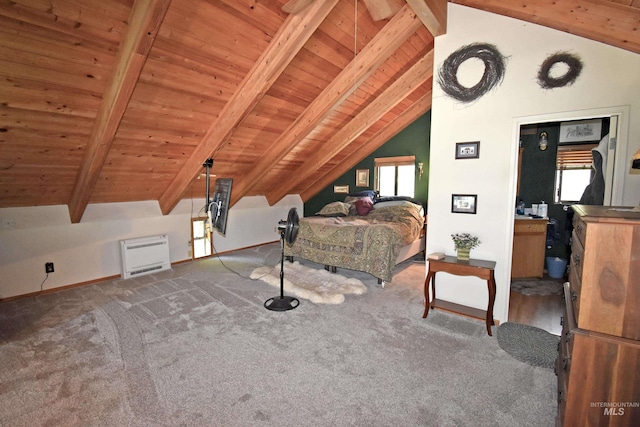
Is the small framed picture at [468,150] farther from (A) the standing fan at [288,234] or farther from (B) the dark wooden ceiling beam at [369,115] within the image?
(A) the standing fan at [288,234]

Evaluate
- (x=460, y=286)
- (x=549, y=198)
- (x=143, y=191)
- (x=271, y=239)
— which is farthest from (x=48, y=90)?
(x=549, y=198)

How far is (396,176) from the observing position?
6129 millimetres

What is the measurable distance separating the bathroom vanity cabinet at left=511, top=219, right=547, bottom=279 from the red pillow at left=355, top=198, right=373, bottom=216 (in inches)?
90.2

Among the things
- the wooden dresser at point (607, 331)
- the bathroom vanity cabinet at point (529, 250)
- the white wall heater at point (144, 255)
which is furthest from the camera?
the white wall heater at point (144, 255)

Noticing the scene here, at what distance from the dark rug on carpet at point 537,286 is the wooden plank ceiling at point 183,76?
2699 mm

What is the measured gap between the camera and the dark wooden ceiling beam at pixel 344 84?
3.02 m

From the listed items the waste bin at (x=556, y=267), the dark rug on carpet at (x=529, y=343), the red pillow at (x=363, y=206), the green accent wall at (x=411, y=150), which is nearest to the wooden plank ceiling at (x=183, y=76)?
the green accent wall at (x=411, y=150)

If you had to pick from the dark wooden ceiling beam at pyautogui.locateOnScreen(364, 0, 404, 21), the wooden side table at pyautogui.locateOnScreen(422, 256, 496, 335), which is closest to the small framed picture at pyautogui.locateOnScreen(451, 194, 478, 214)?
the wooden side table at pyautogui.locateOnScreen(422, 256, 496, 335)

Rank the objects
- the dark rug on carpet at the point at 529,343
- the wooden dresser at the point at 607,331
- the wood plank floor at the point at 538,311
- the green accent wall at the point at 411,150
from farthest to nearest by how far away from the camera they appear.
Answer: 1. the green accent wall at the point at 411,150
2. the wood plank floor at the point at 538,311
3. the dark rug on carpet at the point at 529,343
4. the wooden dresser at the point at 607,331

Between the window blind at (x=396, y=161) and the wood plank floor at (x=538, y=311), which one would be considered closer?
the wood plank floor at (x=538, y=311)

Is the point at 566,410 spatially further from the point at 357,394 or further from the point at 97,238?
the point at 97,238

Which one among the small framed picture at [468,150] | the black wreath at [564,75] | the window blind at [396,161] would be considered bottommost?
the small framed picture at [468,150]

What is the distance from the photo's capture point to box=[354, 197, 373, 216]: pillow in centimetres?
541

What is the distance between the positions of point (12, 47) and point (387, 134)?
5148 mm
